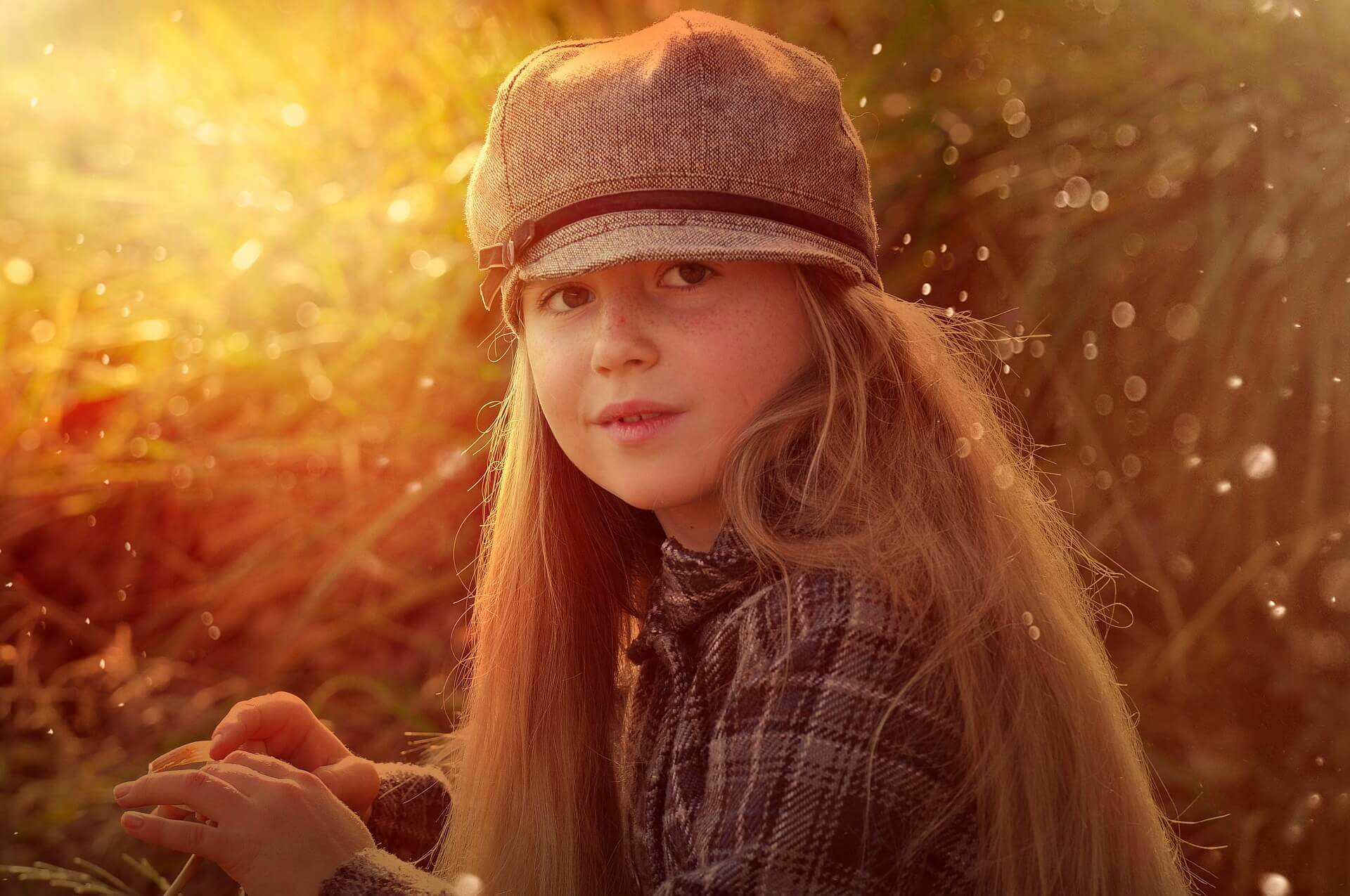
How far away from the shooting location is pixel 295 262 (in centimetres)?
177

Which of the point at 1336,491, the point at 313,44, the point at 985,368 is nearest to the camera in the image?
the point at 985,368

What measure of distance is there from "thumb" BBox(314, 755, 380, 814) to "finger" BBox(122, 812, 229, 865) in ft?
0.83

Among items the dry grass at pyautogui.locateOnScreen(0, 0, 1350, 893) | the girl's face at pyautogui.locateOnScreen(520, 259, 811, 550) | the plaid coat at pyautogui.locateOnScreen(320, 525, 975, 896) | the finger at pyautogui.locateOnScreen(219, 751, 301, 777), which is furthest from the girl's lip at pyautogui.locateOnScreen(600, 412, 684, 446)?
the dry grass at pyautogui.locateOnScreen(0, 0, 1350, 893)

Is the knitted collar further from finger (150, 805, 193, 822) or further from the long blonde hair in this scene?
finger (150, 805, 193, 822)

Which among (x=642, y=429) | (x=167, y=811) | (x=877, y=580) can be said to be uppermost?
(x=642, y=429)

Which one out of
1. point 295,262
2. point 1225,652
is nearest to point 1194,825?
point 1225,652

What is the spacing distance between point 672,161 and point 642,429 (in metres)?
0.23

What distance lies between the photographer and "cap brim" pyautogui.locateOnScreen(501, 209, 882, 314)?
3.07 ft

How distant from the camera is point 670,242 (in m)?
0.93

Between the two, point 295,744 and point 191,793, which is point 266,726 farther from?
point 191,793

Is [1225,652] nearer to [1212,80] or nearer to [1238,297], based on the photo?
[1238,297]

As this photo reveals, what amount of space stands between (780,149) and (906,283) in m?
0.73

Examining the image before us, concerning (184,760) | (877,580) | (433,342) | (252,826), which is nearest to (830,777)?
(877,580)

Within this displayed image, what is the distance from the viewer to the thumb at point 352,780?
1152 mm
